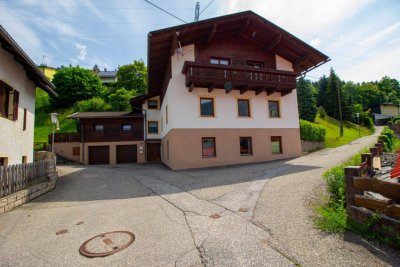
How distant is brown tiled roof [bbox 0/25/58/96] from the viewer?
923 cm

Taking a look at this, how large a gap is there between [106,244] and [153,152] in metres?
22.9

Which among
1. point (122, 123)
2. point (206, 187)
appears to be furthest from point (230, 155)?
point (122, 123)

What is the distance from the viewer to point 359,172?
5.13 meters

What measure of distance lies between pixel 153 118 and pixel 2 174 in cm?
1975

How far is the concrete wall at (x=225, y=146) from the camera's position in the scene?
16406mm

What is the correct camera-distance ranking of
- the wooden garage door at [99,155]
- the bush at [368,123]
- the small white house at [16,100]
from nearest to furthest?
the small white house at [16,100] < the wooden garage door at [99,155] < the bush at [368,123]

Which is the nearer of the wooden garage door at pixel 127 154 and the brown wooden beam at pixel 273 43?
the brown wooden beam at pixel 273 43

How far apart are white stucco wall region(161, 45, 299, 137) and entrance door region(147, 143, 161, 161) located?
34.0 feet

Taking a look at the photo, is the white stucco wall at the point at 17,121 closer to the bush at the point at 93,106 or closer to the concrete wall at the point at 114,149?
the concrete wall at the point at 114,149

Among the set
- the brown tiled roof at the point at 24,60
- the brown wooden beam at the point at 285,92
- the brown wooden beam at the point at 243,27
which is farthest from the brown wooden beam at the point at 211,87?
the brown tiled roof at the point at 24,60

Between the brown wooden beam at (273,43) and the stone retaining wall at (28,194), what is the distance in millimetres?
17050

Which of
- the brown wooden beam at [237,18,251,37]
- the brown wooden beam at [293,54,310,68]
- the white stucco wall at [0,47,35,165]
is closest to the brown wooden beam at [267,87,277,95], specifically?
the brown wooden beam at [293,54,310,68]

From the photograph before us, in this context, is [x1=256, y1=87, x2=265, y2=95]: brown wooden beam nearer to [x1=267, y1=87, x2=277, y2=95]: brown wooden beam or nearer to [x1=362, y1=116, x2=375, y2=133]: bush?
[x1=267, y1=87, x2=277, y2=95]: brown wooden beam

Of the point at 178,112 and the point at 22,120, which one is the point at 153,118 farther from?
the point at 22,120
